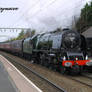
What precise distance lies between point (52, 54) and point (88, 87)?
17.0 ft

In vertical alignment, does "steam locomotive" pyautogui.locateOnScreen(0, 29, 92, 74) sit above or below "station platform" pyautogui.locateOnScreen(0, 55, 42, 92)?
above

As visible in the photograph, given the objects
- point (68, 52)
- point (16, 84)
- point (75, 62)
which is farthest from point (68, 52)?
point (16, 84)

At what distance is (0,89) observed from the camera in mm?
7828

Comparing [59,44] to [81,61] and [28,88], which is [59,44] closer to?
[81,61]

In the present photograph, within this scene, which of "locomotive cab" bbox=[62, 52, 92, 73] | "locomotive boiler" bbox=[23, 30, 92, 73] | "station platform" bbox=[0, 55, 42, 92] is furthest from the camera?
"locomotive boiler" bbox=[23, 30, 92, 73]

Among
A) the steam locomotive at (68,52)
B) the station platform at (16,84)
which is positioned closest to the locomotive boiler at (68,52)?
the steam locomotive at (68,52)

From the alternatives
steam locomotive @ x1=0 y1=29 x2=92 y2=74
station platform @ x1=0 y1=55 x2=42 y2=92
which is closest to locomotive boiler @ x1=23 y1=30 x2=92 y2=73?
steam locomotive @ x1=0 y1=29 x2=92 y2=74

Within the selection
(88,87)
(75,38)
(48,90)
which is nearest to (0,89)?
(48,90)

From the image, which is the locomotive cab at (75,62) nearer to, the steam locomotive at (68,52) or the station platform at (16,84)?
the steam locomotive at (68,52)

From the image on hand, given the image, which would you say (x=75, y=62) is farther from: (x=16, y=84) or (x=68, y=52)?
(x=16, y=84)

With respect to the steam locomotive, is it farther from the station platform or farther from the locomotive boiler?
the station platform

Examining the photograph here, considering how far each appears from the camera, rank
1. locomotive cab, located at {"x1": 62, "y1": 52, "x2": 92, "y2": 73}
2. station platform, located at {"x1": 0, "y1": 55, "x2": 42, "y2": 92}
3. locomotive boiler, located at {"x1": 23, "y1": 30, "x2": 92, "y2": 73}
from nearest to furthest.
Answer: station platform, located at {"x1": 0, "y1": 55, "x2": 42, "y2": 92}, locomotive cab, located at {"x1": 62, "y1": 52, "x2": 92, "y2": 73}, locomotive boiler, located at {"x1": 23, "y1": 30, "x2": 92, "y2": 73}

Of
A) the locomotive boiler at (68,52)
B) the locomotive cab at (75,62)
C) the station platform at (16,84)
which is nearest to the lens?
the station platform at (16,84)

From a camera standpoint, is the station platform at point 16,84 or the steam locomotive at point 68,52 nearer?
the station platform at point 16,84
